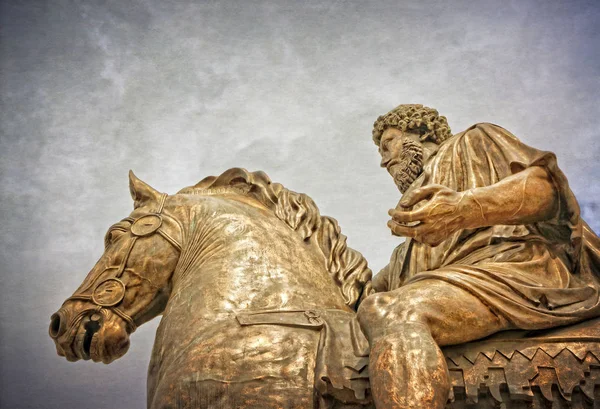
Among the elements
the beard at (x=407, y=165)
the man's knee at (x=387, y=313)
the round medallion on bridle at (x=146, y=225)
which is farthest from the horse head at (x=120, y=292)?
the beard at (x=407, y=165)

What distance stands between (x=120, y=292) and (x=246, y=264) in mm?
534

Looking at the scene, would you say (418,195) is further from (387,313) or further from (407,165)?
(407,165)

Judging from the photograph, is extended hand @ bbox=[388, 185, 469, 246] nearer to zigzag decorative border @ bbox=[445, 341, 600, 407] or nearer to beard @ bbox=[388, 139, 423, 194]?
zigzag decorative border @ bbox=[445, 341, 600, 407]

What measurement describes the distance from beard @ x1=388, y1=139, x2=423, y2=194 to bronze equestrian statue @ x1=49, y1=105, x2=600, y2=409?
11 centimetres

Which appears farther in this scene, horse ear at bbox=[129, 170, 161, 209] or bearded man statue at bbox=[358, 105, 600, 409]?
horse ear at bbox=[129, 170, 161, 209]

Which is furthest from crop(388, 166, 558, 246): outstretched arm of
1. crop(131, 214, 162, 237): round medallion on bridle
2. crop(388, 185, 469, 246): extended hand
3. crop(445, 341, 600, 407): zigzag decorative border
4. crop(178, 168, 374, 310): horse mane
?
crop(131, 214, 162, 237): round medallion on bridle

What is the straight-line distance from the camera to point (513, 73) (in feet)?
21.0

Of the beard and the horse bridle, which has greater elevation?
the beard

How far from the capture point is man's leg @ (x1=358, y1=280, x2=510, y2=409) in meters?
2.09

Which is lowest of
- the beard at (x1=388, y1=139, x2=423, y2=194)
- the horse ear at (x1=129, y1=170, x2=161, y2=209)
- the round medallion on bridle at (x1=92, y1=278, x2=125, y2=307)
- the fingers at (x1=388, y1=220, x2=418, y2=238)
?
the round medallion on bridle at (x1=92, y1=278, x2=125, y2=307)

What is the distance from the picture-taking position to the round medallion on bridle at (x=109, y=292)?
9.37ft

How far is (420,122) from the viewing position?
11.5 feet

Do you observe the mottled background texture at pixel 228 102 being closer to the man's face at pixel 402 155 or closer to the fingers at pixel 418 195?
the man's face at pixel 402 155

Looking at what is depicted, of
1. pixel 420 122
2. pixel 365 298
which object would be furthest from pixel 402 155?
pixel 365 298
